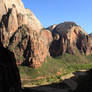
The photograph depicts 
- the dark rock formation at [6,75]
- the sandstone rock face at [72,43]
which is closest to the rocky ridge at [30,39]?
the sandstone rock face at [72,43]

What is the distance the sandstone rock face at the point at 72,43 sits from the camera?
164 m

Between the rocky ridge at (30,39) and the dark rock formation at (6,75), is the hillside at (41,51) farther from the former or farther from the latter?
the dark rock formation at (6,75)

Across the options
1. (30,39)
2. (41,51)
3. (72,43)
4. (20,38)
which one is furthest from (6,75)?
(72,43)

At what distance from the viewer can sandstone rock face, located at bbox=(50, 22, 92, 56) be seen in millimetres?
163750

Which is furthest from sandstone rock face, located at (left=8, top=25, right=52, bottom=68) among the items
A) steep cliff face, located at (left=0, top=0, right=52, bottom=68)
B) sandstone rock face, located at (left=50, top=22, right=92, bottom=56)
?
sandstone rock face, located at (left=50, top=22, right=92, bottom=56)

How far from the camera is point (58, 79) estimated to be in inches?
3634

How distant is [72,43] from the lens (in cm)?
16700

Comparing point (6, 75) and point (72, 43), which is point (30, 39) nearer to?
point (72, 43)

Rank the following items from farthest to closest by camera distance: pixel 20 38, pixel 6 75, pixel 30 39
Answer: pixel 20 38, pixel 30 39, pixel 6 75

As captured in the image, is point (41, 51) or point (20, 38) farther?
point (41, 51)

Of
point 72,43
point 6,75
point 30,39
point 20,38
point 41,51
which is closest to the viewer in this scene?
point 6,75

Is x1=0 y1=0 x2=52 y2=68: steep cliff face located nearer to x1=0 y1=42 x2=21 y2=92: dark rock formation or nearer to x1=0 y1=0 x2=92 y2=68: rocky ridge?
x1=0 y1=0 x2=92 y2=68: rocky ridge

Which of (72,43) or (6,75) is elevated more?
(72,43)

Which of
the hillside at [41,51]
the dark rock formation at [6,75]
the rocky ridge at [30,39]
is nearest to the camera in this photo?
the dark rock formation at [6,75]
